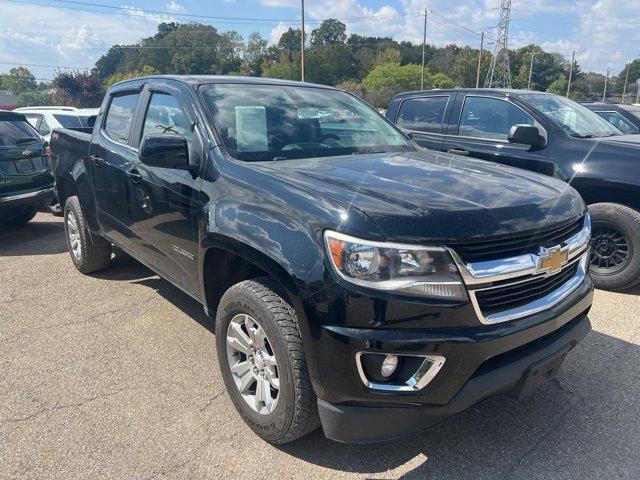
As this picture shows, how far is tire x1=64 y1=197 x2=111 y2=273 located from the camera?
5000 millimetres

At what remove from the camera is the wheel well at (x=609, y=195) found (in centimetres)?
465

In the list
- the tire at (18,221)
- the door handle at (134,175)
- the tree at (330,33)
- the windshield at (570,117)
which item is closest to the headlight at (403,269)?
the door handle at (134,175)

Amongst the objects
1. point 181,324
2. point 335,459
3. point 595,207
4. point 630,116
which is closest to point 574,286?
point 335,459

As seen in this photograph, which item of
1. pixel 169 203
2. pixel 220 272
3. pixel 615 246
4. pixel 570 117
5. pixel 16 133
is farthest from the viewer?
pixel 16 133

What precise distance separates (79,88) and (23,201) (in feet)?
143

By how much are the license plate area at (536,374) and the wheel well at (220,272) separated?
55.0 inches

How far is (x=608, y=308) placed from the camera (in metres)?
4.34

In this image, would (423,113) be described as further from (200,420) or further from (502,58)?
(502,58)

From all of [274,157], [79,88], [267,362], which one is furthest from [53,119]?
[79,88]

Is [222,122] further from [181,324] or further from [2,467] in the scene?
[2,467]

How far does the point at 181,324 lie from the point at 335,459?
196 cm

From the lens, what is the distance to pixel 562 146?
198 inches

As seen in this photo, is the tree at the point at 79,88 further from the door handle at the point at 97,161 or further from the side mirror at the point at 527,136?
the side mirror at the point at 527,136

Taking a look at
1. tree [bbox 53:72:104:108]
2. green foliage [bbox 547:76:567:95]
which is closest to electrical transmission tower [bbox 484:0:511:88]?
green foliage [bbox 547:76:567:95]
